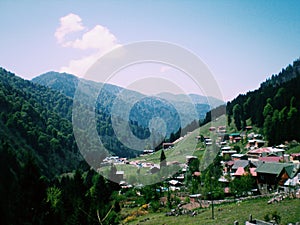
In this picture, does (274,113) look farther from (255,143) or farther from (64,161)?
(64,161)

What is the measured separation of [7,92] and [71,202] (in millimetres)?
102456

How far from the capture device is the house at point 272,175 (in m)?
36.7

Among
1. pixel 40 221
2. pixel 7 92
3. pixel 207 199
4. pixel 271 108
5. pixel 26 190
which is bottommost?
pixel 207 199

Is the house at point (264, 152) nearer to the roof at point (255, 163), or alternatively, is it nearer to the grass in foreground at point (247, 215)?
the roof at point (255, 163)

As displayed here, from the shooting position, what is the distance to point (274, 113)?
7450 cm

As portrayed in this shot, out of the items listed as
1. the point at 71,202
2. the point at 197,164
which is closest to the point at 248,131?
the point at 197,164

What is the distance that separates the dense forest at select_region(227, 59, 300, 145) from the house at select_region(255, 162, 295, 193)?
26350mm

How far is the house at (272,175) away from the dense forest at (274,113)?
2635cm

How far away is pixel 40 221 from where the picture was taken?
15.7m

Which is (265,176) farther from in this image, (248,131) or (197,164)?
(248,131)

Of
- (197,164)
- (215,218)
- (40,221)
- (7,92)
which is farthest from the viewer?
(7,92)

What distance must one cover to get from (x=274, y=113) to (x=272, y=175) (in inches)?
1563

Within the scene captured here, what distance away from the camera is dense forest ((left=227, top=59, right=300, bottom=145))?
63.8m

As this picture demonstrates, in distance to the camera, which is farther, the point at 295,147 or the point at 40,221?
the point at 295,147
